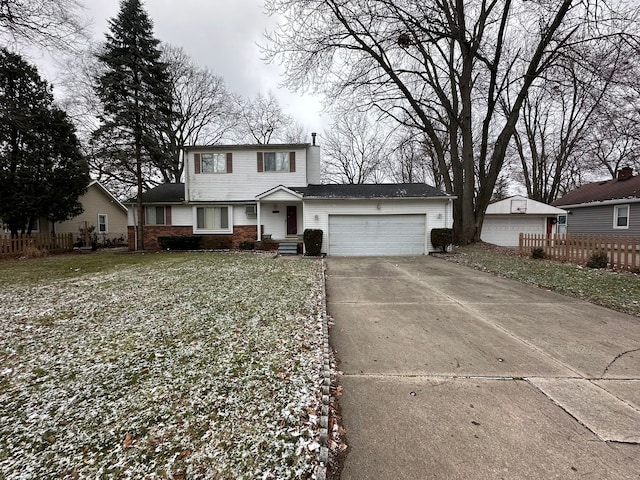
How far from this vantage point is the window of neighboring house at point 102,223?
2133 cm

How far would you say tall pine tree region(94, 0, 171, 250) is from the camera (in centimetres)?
1385

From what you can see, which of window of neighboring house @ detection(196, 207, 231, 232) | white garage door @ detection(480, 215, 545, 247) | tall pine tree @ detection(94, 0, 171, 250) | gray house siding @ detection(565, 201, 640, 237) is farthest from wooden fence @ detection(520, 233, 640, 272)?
tall pine tree @ detection(94, 0, 171, 250)

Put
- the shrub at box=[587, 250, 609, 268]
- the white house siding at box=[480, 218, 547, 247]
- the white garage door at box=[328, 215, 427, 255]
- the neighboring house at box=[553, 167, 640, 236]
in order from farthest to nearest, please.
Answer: the white house siding at box=[480, 218, 547, 247] < the neighboring house at box=[553, 167, 640, 236] < the white garage door at box=[328, 215, 427, 255] < the shrub at box=[587, 250, 609, 268]

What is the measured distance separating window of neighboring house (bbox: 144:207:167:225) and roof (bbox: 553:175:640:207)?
2657cm

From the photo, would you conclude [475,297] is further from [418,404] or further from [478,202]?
[478,202]

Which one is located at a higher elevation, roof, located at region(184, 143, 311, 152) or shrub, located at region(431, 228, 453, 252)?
roof, located at region(184, 143, 311, 152)

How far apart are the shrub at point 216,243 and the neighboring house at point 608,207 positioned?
75.0ft

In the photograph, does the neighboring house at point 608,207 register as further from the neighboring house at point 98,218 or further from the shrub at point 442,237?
the neighboring house at point 98,218

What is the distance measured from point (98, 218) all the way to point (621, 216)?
113ft

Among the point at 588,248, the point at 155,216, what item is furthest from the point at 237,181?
the point at 588,248

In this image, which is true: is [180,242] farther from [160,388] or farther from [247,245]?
[160,388]

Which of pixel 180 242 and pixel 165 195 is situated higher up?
pixel 165 195

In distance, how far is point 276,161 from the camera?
16406mm

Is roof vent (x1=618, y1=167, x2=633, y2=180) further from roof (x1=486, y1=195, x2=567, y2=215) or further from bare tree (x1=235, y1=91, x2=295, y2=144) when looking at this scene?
bare tree (x1=235, y1=91, x2=295, y2=144)
